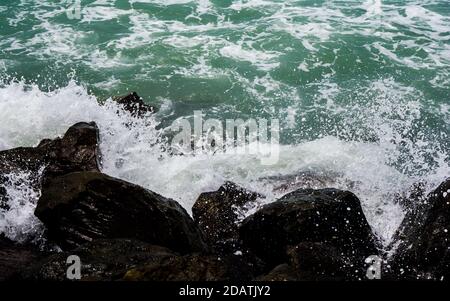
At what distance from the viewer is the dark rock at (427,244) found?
164 inches

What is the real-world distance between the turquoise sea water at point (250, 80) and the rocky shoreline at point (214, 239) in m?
1.06

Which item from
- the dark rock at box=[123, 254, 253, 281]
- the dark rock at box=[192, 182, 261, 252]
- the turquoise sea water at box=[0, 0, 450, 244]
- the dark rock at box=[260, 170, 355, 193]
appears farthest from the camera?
the turquoise sea water at box=[0, 0, 450, 244]

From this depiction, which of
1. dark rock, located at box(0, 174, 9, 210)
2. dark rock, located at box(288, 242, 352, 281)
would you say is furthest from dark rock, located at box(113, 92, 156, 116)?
dark rock, located at box(288, 242, 352, 281)

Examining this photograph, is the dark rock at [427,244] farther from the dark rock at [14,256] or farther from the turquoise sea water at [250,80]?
the dark rock at [14,256]

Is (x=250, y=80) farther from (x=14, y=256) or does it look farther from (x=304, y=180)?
(x=14, y=256)

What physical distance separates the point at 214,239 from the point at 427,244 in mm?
2684

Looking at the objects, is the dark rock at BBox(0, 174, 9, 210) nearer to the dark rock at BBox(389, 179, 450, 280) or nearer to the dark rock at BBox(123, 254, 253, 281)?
the dark rock at BBox(123, 254, 253, 281)

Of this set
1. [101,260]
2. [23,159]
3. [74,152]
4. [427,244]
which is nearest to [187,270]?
[101,260]

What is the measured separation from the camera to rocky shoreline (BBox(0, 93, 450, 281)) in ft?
13.0

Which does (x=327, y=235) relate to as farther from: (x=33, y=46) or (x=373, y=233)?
(x=33, y=46)

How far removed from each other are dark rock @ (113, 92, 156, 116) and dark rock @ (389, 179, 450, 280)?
19.5ft

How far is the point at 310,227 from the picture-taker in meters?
4.95

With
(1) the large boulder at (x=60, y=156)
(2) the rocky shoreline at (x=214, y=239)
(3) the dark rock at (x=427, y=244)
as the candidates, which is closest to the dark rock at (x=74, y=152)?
(1) the large boulder at (x=60, y=156)
